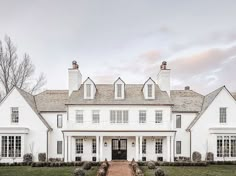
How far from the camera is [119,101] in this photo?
41.4 meters

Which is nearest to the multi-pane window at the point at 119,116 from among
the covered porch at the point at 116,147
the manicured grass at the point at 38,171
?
the covered porch at the point at 116,147

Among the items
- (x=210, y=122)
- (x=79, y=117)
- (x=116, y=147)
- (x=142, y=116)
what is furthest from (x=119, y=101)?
(x=210, y=122)

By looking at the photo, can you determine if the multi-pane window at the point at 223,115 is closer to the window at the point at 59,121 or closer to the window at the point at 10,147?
the window at the point at 59,121

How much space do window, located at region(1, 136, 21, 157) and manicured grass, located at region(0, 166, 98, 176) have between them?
4172mm

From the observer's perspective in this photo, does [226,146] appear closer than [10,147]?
No

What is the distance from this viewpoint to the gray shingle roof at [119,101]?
4122 cm

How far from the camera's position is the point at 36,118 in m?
40.3

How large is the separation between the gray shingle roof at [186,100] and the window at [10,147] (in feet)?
56.2

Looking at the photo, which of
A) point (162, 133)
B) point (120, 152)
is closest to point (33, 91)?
point (120, 152)

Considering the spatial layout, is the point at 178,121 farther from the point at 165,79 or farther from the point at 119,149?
the point at 119,149

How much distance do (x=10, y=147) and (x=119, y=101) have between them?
1233cm

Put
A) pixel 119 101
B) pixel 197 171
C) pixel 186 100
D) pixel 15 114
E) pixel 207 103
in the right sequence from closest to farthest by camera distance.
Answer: pixel 197 171 → pixel 15 114 → pixel 207 103 → pixel 119 101 → pixel 186 100

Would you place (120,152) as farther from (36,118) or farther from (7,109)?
(7,109)

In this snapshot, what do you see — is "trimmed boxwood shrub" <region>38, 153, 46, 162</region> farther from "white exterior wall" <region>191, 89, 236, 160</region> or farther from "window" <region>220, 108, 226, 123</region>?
"window" <region>220, 108, 226, 123</region>
